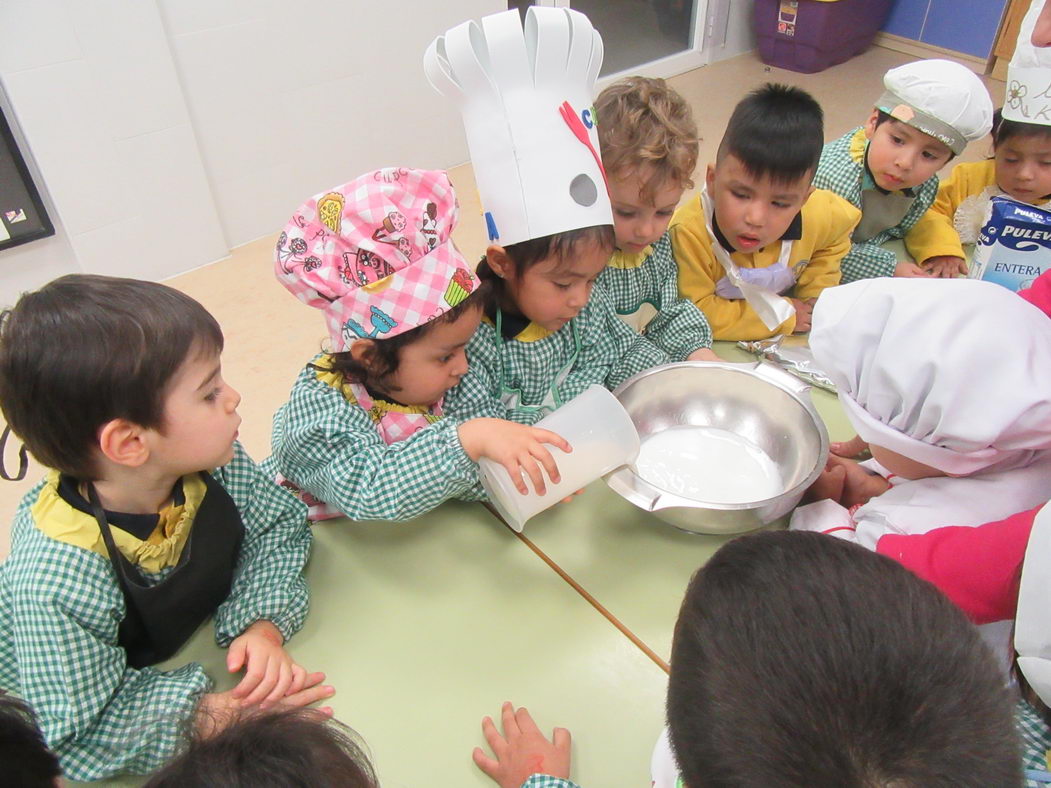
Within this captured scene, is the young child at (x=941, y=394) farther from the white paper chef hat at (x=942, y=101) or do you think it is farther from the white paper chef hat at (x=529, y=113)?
the white paper chef hat at (x=942, y=101)

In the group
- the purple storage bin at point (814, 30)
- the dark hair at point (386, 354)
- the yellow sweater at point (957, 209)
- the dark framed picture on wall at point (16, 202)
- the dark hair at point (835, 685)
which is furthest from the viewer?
the purple storage bin at point (814, 30)

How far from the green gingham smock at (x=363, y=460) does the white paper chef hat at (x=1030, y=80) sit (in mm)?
1248

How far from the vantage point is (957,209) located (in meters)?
1.61

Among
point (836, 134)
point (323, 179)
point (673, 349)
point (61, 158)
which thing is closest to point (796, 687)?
point (673, 349)

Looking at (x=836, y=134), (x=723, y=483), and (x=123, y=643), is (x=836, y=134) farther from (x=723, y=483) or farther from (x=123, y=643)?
(x=123, y=643)

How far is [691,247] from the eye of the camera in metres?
1.29

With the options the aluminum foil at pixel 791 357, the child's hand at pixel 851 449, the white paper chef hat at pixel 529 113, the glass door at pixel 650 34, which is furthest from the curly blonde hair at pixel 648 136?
the glass door at pixel 650 34

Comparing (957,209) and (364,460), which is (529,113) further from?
(957,209)

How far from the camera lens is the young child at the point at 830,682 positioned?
0.37 m

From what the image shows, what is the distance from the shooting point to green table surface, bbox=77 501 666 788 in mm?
703

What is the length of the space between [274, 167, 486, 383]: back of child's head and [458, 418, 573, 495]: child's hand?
0.15m

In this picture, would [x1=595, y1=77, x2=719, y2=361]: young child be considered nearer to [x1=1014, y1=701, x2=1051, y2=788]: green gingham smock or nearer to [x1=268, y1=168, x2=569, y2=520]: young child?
[x1=268, y1=168, x2=569, y2=520]: young child

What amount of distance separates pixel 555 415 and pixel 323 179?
1949 mm

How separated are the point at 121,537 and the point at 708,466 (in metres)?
Answer: 0.67
